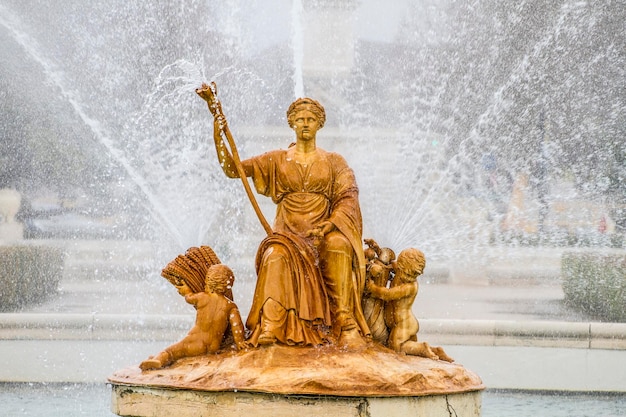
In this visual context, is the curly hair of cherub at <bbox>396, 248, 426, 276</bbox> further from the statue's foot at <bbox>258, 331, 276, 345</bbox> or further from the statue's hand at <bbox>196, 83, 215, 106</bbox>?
the statue's hand at <bbox>196, 83, 215, 106</bbox>

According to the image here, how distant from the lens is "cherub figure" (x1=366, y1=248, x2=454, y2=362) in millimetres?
7465

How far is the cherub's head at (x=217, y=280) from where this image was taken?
7355 mm

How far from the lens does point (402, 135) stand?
17203 millimetres

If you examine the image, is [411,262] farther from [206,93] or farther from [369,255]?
[206,93]

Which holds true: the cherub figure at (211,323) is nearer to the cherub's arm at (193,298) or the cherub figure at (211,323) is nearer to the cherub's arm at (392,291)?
the cherub's arm at (193,298)

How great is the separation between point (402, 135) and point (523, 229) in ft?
9.26

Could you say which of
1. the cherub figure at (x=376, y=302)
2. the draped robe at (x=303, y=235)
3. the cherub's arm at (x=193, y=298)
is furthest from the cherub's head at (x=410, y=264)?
the cherub's arm at (x=193, y=298)

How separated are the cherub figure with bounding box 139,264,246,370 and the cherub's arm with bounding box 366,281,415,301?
90 cm

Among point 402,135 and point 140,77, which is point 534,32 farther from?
point 140,77

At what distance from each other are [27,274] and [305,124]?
26.0 ft

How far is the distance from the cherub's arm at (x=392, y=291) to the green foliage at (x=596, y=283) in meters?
7.35

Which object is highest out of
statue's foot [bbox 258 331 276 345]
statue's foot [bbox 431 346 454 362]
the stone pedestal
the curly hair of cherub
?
the curly hair of cherub

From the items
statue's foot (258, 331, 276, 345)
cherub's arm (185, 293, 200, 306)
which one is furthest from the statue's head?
statue's foot (258, 331, 276, 345)

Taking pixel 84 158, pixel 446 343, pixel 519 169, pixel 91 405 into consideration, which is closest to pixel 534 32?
pixel 519 169
